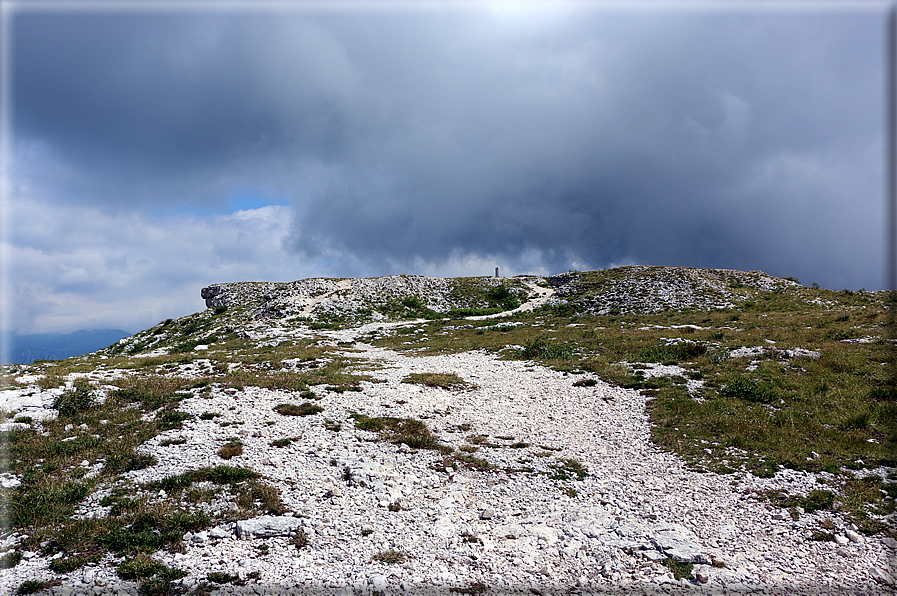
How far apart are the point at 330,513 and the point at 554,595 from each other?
19.1 ft

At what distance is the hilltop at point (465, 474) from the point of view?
858 centimetres

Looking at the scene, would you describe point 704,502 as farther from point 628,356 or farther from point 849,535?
point 628,356

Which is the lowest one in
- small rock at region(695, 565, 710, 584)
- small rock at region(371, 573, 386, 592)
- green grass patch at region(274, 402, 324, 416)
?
small rock at region(695, 565, 710, 584)

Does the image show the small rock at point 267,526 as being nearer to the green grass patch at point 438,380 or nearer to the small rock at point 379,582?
the small rock at point 379,582

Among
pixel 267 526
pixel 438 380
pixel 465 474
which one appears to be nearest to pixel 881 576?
pixel 465 474

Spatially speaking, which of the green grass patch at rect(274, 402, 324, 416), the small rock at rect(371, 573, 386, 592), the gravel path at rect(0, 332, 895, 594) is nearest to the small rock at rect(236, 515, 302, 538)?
the gravel path at rect(0, 332, 895, 594)

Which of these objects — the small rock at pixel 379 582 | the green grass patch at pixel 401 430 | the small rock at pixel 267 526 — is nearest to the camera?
the small rock at pixel 379 582

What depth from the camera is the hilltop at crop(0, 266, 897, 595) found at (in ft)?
28.1

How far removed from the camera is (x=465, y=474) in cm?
1324

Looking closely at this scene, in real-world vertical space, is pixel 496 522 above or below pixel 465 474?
below

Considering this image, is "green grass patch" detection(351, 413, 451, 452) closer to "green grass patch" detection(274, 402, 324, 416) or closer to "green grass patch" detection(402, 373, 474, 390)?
"green grass patch" detection(274, 402, 324, 416)

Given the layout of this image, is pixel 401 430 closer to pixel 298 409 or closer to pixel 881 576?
pixel 298 409

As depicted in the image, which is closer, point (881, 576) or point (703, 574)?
point (703, 574)

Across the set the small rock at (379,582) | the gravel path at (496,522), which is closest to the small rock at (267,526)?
the gravel path at (496,522)
